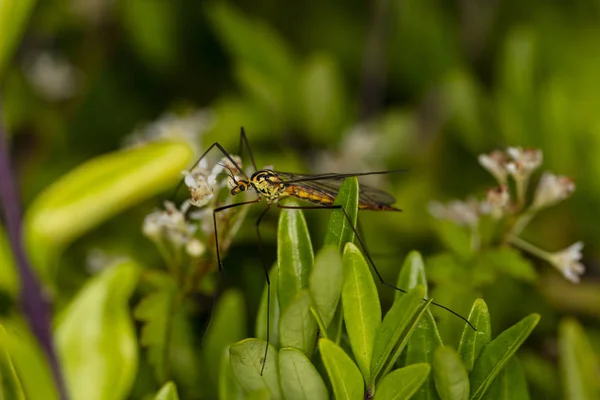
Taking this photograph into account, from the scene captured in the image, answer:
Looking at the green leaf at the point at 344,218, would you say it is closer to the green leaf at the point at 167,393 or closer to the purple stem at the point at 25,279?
the green leaf at the point at 167,393

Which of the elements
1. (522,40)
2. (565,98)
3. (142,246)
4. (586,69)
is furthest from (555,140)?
(142,246)

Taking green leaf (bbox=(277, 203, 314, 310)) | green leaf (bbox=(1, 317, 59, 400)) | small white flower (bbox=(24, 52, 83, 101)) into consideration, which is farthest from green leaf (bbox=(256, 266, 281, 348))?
small white flower (bbox=(24, 52, 83, 101))

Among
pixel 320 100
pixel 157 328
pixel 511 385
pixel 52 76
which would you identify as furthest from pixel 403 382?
pixel 52 76

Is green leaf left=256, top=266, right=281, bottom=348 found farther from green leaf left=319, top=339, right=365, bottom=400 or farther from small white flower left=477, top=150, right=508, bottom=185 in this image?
small white flower left=477, top=150, right=508, bottom=185

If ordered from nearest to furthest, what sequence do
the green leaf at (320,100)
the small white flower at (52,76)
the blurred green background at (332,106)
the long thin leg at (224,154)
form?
the long thin leg at (224,154), the blurred green background at (332,106), the green leaf at (320,100), the small white flower at (52,76)

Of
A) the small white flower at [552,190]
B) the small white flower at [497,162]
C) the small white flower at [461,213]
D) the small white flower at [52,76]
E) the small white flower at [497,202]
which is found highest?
the small white flower at [52,76]

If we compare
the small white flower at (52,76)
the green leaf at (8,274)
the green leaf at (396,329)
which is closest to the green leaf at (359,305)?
the green leaf at (396,329)
